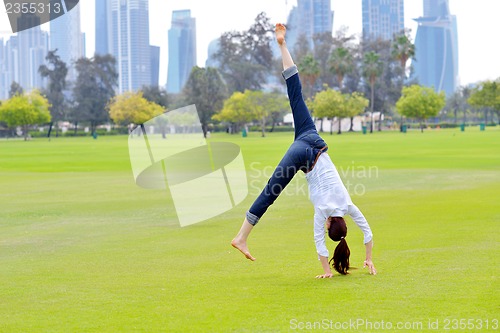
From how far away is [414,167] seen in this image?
34.8m

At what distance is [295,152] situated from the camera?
974cm

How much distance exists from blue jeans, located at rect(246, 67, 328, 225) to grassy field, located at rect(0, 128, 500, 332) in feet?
3.07

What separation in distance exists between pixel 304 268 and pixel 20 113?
→ 115045mm

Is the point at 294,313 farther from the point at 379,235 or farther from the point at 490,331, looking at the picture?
the point at 379,235

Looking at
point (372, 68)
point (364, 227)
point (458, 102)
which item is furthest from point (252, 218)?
point (458, 102)

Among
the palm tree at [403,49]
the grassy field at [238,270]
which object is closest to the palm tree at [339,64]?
the palm tree at [403,49]

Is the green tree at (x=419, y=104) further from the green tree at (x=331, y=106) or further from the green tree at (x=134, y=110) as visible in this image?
the green tree at (x=134, y=110)

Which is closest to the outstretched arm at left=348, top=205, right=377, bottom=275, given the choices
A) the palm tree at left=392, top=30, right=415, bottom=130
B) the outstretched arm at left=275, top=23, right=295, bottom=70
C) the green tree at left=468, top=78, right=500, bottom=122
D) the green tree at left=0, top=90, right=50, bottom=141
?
the outstretched arm at left=275, top=23, right=295, bottom=70

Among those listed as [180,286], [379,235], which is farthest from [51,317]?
[379,235]

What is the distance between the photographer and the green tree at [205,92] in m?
136

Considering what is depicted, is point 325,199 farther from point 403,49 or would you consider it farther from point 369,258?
point 403,49

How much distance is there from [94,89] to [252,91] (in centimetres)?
3067

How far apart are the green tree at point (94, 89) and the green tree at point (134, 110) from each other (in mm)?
11444

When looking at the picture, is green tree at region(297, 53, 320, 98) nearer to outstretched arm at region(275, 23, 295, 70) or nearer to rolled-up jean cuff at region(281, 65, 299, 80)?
outstretched arm at region(275, 23, 295, 70)
